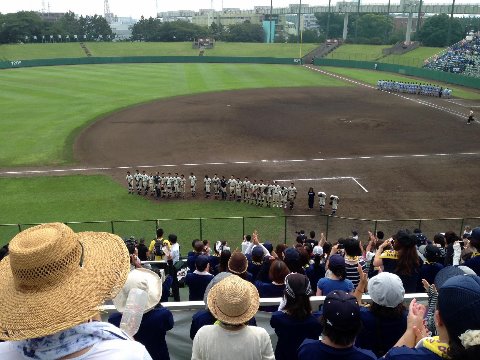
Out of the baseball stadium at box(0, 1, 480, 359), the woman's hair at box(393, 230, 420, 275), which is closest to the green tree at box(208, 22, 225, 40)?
the baseball stadium at box(0, 1, 480, 359)

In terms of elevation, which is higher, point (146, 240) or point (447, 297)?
point (447, 297)

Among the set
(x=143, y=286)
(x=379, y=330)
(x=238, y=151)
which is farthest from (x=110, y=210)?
(x=379, y=330)

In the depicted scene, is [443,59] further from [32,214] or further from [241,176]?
[32,214]

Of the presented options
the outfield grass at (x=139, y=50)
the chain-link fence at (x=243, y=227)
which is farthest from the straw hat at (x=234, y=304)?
the outfield grass at (x=139, y=50)

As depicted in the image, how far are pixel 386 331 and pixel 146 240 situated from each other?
11.8 meters

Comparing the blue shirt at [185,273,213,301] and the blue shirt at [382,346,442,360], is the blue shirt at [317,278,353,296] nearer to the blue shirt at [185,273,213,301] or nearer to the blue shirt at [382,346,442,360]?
the blue shirt at [185,273,213,301]

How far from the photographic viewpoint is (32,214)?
18328 millimetres

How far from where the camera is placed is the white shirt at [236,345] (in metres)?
4.02

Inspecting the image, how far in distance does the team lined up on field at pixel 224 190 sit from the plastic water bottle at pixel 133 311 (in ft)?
51.2

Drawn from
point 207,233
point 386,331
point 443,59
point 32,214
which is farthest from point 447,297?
point 443,59

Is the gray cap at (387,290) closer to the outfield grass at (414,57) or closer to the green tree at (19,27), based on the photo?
the outfield grass at (414,57)

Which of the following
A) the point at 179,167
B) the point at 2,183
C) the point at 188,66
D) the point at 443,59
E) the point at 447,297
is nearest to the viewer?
the point at 447,297

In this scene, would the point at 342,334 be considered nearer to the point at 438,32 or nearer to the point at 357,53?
the point at 357,53

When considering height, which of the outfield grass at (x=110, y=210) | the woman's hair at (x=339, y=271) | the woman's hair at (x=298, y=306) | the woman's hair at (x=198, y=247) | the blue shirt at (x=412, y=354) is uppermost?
the blue shirt at (x=412, y=354)
